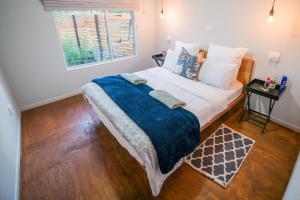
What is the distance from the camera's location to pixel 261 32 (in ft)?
7.72

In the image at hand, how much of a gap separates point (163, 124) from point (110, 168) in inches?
33.5

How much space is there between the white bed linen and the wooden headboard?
1.03 feet

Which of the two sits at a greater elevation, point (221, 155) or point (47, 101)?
point (47, 101)

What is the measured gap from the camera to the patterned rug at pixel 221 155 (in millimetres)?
1787

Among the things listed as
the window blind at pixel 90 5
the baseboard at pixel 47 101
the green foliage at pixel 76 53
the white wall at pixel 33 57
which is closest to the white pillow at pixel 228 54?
the window blind at pixel 90 5

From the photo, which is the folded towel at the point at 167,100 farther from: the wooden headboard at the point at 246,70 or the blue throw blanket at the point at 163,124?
the wooden headboard at the point at 246,70

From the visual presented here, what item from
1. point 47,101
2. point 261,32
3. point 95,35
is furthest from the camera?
point 95,35

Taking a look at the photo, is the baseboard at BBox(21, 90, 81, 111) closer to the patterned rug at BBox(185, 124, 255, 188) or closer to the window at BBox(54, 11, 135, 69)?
the window at BBox(54, 11, 135, 69)

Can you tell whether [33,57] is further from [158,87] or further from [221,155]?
[221,155]

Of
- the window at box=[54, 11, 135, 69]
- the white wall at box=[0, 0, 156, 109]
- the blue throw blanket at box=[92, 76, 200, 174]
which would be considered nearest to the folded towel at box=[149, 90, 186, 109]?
the blue throw blanket at box=[92, 76, 200, 174]

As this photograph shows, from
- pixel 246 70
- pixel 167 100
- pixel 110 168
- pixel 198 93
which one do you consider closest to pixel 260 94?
pixel 246 70

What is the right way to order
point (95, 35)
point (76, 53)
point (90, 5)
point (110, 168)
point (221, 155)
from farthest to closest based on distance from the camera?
point (95, 35)
point (76, 53)
point (90, 5)
point (221, 155)
point (110, 168)

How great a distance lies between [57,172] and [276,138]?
287 cm

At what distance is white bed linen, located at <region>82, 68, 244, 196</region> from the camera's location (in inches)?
56.8
